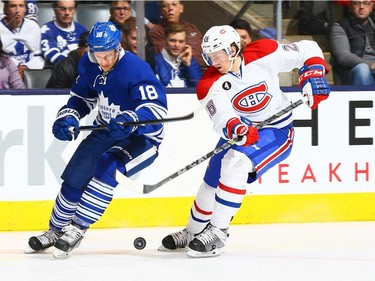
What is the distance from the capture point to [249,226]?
5.57m

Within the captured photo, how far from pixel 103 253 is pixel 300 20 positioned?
1965 mm

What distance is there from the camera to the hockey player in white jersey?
174 inches

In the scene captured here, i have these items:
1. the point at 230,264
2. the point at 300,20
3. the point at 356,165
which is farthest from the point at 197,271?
the point at 300,20

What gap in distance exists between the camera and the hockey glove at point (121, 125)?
429cm

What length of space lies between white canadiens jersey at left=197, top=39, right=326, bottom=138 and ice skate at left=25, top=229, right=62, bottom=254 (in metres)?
0.87

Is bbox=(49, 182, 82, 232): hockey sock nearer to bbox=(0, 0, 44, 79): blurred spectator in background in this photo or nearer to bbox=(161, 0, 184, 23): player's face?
bbox=(0, 0, 44, 79): blurred spectator in background

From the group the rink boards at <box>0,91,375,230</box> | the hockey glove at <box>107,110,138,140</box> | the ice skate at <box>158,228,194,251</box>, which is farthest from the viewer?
the rink boards at <box>0,91,375,230</box>

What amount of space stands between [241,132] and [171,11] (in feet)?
5.17

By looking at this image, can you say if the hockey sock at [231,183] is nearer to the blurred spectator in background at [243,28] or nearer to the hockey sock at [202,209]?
the hockey sock at [202,209]

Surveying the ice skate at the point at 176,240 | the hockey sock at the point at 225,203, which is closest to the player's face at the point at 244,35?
the ice skate at the point at 176,240

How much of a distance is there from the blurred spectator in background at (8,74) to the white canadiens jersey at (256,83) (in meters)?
1.30

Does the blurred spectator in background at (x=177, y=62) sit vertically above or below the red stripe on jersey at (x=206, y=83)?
below

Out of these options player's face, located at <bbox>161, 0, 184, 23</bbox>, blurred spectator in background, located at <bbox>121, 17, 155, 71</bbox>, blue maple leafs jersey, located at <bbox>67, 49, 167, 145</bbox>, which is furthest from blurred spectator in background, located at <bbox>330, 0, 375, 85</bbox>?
blue maple leafs jersey, located at <bbox>67, 49, 167, 145</bbox>

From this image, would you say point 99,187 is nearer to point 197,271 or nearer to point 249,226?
point 197,271
